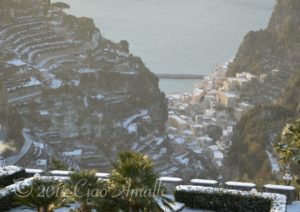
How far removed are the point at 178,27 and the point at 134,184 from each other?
12356 centimetres

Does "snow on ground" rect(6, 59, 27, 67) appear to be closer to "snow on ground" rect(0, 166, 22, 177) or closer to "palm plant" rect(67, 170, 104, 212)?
"snow on ground" rect(0, 166, 22, 177)

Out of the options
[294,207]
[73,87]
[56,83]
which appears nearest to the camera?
[294,207]

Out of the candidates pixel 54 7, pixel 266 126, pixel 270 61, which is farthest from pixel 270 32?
pixel 266 126

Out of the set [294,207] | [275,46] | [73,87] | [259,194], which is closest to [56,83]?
[73,87]

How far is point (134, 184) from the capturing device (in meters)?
10.4

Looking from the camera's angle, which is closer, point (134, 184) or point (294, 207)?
point (134, 184)

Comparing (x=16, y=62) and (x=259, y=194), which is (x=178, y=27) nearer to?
(x=16, y=62)

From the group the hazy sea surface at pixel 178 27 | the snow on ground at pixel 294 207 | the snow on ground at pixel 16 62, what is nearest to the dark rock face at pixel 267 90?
the hazy sea surface at pixel 178 27

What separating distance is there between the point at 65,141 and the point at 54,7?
2987 cm

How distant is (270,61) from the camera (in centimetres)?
9319

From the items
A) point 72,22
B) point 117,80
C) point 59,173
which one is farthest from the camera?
point 72,22

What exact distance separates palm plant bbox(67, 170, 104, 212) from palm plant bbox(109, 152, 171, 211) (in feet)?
1.48

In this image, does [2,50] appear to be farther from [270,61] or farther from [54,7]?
[270,61]

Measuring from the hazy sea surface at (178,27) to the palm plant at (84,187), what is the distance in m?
89.9
